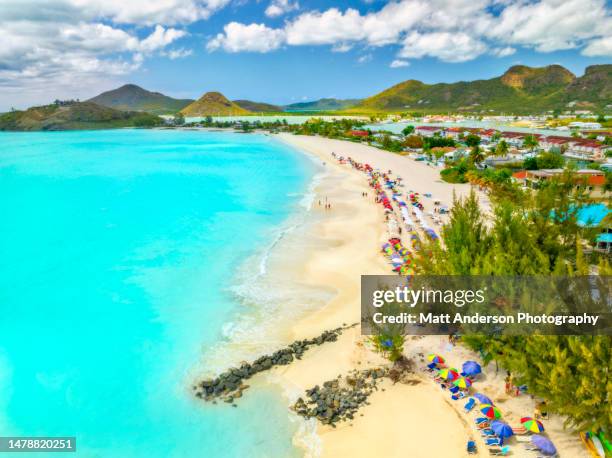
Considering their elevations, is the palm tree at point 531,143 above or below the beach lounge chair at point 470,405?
above

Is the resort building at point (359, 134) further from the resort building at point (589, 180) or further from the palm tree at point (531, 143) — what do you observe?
the resort building at point (589, 180)

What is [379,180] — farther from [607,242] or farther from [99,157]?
[99,157]

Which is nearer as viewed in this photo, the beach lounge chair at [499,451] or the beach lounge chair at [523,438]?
the beach lounge chair at [499,451]

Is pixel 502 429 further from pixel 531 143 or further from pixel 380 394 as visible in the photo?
pixel 531 143

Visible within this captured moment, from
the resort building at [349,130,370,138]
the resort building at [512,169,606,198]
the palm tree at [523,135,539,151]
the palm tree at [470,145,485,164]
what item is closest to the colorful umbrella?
the resort building at [512,169,606,198]

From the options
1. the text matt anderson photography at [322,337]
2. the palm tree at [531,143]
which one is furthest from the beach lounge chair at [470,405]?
the palm tree at [531,143]

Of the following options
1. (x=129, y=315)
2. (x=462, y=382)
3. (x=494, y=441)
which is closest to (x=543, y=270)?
(x=462, y=382)

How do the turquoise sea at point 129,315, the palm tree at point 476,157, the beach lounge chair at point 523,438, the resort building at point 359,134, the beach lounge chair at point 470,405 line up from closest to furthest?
the beach lounge chair at point 523,438, the beach lounge chair at point 470,405, the turquoise sea at point 129,315, the palm tree at point 476,157, the resort building at point 359,134
